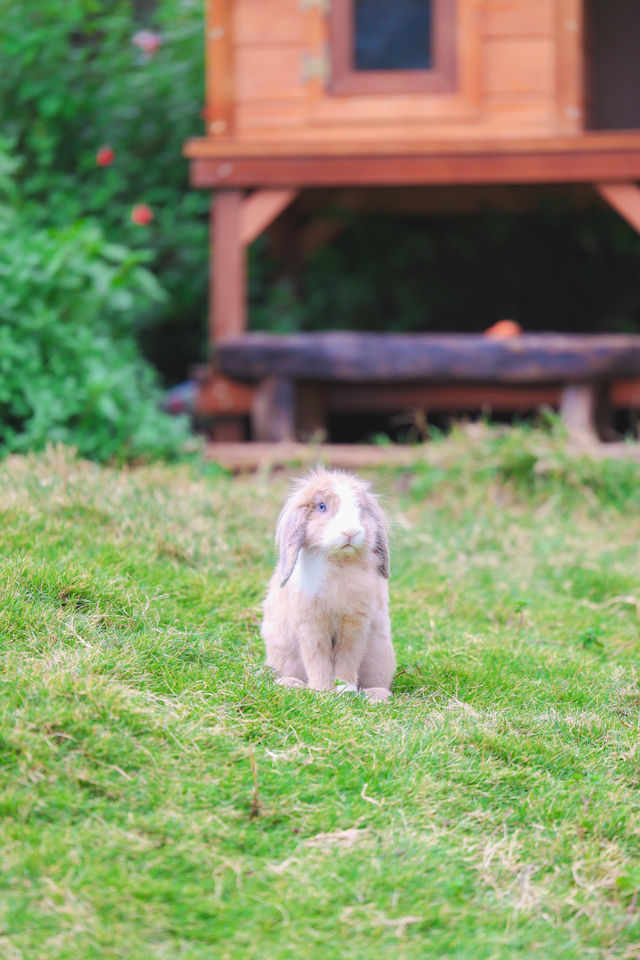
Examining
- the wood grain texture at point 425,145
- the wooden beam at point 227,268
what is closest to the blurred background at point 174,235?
the wooden beam at point 227,268

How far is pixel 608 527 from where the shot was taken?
6.66 m

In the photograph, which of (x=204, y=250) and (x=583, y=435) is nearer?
(x=583, y=435)

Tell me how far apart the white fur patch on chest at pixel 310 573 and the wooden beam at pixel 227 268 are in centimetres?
523

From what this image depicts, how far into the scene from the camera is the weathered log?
8.02m

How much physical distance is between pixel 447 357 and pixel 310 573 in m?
4.79

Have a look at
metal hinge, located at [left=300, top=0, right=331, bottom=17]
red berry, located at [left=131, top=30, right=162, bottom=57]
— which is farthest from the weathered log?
red berry, located at [left=131, top=30, right=162, bottom=57]

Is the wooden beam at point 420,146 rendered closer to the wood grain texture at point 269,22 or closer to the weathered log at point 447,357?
the wood grain texture at point 269,22

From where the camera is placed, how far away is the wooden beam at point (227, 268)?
8625 millimetres

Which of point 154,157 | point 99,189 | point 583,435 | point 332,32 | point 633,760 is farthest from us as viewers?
point 154,157

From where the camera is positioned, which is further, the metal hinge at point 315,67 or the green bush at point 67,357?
Result: the metal hinge at point 315,67

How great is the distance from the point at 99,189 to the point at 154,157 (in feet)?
3.79

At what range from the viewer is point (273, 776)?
2996 mm

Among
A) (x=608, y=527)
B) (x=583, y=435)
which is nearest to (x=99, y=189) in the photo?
(x=583, y=435)

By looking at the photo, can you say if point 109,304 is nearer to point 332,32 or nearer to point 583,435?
point 332,32
